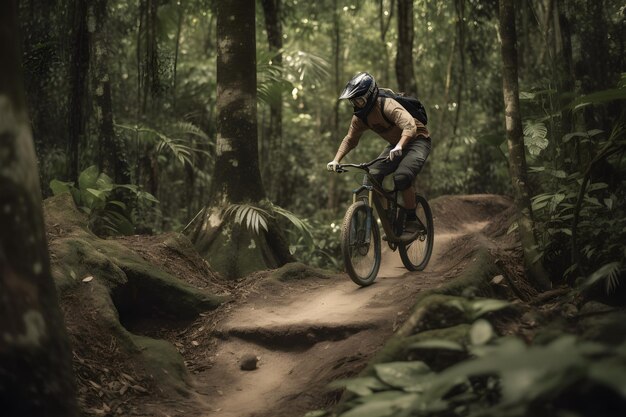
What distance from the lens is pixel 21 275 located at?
3.37m

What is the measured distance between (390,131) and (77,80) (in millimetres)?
4148

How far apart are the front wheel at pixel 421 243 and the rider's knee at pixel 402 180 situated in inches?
32.9

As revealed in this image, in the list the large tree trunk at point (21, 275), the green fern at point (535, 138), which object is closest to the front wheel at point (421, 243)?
the green fern at point (535, 138)

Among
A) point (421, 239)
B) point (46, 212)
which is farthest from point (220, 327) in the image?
point (421, 239)

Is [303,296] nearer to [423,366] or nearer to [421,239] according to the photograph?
[421,239]

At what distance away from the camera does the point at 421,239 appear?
8.77 meters

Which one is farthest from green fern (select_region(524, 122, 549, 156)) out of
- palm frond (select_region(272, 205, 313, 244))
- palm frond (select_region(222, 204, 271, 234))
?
palm frond (select_region(222, 204, 271, 234))

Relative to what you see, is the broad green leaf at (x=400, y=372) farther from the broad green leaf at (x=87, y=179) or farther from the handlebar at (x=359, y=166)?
the broad green leaf at (x=87, y=179)

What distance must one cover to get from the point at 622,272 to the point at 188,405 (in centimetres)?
360

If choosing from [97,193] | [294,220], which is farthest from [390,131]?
[97,193]

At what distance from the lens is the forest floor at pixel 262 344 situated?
511 cm

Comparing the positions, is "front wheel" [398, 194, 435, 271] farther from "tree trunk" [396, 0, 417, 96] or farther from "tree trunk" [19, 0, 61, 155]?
"tree trunk" [19, 0, 61, 155]

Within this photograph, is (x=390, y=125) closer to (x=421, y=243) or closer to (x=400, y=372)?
(x=421, y=243)

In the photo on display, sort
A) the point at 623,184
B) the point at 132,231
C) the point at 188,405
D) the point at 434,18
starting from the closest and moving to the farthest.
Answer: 1. the point at 188,405
2. the point at 623,184
3. the point at 132,231
4. the point at 434,18
